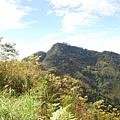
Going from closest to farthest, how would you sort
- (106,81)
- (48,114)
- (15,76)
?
(48,114)
(15,76)
(106,81)

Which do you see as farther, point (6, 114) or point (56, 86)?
point (56, 86)

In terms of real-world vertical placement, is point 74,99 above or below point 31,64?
below

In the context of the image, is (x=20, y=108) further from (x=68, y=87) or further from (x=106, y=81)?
(x=106, y=81)

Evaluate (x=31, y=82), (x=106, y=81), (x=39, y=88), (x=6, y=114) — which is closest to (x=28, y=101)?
(x=6, y=114)

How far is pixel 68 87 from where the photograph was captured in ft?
22.8

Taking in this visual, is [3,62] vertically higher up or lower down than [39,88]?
higher up

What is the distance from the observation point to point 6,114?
3498 millimetres

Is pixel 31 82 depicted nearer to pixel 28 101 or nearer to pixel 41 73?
pixel 41 73

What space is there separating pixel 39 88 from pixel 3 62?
2.19 meters

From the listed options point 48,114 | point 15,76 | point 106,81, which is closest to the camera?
point 48,114

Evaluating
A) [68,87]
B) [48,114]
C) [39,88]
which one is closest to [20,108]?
[48,114]

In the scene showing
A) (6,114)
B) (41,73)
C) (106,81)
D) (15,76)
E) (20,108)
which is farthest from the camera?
(106,81)

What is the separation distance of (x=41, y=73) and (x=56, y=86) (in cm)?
94

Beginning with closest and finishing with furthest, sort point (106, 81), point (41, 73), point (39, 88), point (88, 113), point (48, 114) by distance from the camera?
1. point (48, 114)
2. point (39, 88)
3. point (88, 113)
4. point (41, 73)
5. point (106, 81)
